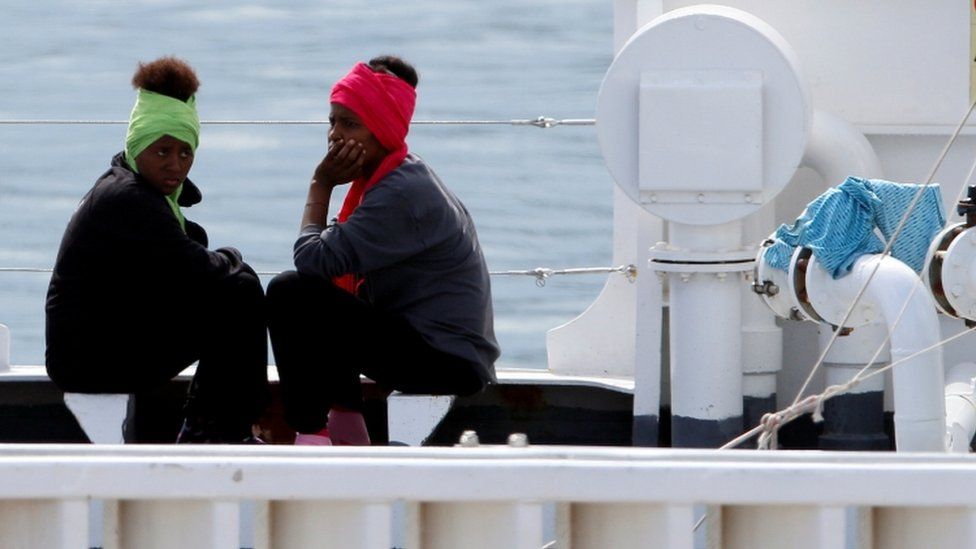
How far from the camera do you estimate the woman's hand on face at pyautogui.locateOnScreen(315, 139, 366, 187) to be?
3.37 meters

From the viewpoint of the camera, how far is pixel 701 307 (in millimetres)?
3527

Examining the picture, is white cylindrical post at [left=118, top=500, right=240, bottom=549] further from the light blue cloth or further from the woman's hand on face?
the woman's hand on face

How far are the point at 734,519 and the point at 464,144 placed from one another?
32.5 ft

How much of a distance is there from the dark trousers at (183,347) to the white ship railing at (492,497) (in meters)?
1.24

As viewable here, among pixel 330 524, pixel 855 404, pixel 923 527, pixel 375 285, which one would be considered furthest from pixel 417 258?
pixel 923 527

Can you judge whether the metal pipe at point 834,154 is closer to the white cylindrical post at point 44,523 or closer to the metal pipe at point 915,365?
the metal pipe at point 915,365

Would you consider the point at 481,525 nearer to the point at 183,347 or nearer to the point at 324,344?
the point at 324,344

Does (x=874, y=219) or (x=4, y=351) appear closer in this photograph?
(x=874, y=219)

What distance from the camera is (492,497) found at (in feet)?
6.50

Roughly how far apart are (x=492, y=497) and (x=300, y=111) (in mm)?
10568

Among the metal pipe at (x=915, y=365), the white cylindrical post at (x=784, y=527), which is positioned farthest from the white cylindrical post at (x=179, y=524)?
the metal pipe at (x=915, y=365)

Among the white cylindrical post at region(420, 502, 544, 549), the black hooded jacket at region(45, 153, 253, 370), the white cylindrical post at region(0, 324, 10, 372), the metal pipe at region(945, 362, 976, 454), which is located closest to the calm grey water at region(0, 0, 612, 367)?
the white cylindrical post at region(0, 324, 10, 372)

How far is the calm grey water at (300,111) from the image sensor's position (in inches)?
400

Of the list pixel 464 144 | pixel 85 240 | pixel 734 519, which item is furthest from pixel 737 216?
pixel 464 144
